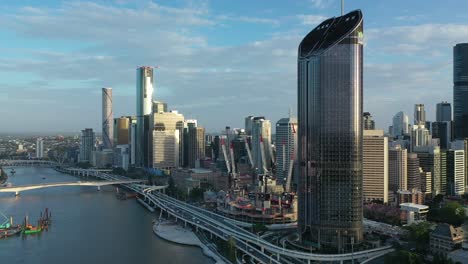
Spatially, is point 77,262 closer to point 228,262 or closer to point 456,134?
point 228,262

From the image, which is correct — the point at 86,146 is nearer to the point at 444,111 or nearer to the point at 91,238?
the point at 444,111

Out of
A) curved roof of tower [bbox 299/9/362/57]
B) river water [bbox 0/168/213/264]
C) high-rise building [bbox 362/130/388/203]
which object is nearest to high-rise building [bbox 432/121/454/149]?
high-rise building [bbox 362/130/388/203]

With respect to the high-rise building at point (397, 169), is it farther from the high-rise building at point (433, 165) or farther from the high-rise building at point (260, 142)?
the high-rise building at point (260, 142)

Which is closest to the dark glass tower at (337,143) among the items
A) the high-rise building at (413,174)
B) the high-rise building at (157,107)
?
the high-rise building at (413,174)

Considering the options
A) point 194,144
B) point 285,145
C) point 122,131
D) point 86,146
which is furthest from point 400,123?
point 86,146

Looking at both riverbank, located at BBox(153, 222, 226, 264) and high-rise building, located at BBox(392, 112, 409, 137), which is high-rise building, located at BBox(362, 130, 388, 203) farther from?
high-rise building, located at BBox(392, 112, 409, 137)

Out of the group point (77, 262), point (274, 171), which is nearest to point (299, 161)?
point (77, 262)
